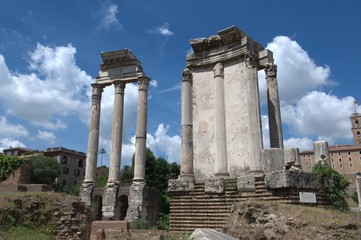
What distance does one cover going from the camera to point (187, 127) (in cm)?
1314

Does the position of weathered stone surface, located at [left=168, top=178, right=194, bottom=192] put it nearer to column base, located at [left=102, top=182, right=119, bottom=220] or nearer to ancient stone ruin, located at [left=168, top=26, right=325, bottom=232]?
ancient stone ruin, located at [left=168, top=26, right=325, bottom=232]

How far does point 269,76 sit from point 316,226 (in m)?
7.33

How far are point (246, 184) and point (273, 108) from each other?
397 centimetres

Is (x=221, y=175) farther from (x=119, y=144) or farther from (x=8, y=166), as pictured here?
(x=8, y=166)

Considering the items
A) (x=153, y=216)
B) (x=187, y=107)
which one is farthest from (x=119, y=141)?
(x=187, y=107)

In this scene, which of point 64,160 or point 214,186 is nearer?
point 214,186

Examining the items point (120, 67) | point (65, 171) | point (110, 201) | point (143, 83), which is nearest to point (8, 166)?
point (110, 201)

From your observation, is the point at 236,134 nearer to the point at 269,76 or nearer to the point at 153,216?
the point at 269,76

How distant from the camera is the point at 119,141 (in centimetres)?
3066

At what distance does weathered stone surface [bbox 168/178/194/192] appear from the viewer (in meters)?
11.9

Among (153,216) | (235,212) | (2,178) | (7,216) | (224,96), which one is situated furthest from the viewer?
(2,178)

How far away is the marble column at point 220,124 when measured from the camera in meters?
12.0

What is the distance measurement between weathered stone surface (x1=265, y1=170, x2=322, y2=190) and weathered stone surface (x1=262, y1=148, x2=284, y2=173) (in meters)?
0.59

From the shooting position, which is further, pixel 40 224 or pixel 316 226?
pixel 40 224
